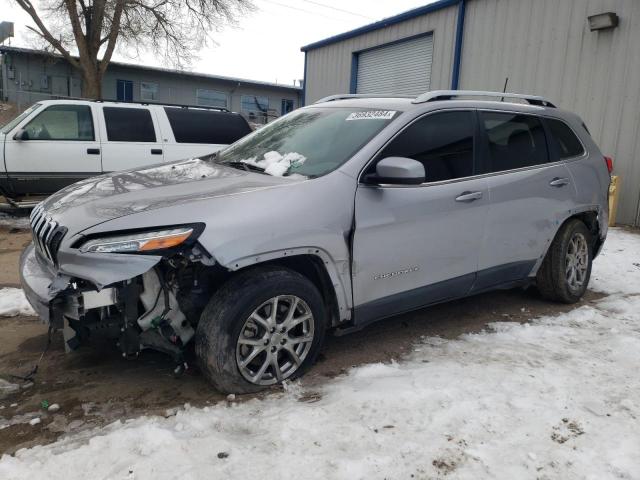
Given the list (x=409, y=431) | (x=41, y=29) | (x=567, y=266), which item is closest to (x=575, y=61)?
(x=567, y=266)

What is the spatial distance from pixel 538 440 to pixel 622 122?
794 cm

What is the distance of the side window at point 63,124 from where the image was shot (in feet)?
25.7

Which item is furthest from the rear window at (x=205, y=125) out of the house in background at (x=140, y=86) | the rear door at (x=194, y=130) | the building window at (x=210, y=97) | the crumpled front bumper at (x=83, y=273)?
the building window at (x=210, y=97)

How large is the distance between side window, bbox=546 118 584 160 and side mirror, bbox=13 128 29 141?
275 inches

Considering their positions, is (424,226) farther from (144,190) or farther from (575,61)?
(575,61)

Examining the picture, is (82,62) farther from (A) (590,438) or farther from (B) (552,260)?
(A) (590,438)

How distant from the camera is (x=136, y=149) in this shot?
8.28 m

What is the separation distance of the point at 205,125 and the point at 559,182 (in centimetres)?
609

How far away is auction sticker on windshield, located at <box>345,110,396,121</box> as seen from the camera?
3605mm

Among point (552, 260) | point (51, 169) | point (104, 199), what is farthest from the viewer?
point (51, 169)

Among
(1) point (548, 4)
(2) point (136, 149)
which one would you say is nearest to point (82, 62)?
(2) point (136, 149)

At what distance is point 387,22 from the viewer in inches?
536

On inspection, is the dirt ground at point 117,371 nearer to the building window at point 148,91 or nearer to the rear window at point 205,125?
the rear window at point 205,125

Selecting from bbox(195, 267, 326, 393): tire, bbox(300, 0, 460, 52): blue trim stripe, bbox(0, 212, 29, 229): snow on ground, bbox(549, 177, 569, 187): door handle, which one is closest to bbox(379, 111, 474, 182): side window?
Result: bbox(549, 177, 569, 187): door handle
